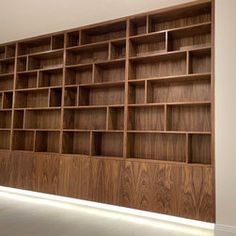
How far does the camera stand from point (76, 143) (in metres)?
3.69

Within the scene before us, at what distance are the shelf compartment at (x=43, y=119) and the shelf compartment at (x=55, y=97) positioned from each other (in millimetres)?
129

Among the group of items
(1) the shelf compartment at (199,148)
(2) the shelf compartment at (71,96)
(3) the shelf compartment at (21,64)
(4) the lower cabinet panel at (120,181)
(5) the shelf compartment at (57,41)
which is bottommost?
(4) the lower cabinet panel at (120,181)

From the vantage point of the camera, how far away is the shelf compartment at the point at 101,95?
3.47 meters

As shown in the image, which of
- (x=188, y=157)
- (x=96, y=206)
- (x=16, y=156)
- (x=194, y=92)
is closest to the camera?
(x=188, y=157)

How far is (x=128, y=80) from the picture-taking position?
3.16 metres

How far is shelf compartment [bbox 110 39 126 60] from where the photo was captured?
3.35 metres

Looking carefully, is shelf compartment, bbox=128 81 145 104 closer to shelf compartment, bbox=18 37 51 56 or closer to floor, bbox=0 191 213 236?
floor, bbox=0 191 213 236

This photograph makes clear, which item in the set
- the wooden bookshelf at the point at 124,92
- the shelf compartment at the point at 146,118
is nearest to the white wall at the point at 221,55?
the wooden bookshelf at the point at 124,92

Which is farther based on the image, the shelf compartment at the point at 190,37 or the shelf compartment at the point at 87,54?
the shelf compartment at the point at 87,54

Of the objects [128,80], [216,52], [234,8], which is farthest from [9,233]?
[234,8]

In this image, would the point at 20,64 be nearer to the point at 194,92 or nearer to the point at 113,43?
the point at 113,43

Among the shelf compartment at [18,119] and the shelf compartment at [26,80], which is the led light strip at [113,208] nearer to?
the shelf compartment at [18,119]

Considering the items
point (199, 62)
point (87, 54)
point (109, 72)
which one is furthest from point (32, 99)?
point (199, 62)

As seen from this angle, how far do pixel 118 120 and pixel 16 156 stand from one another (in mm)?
1785
